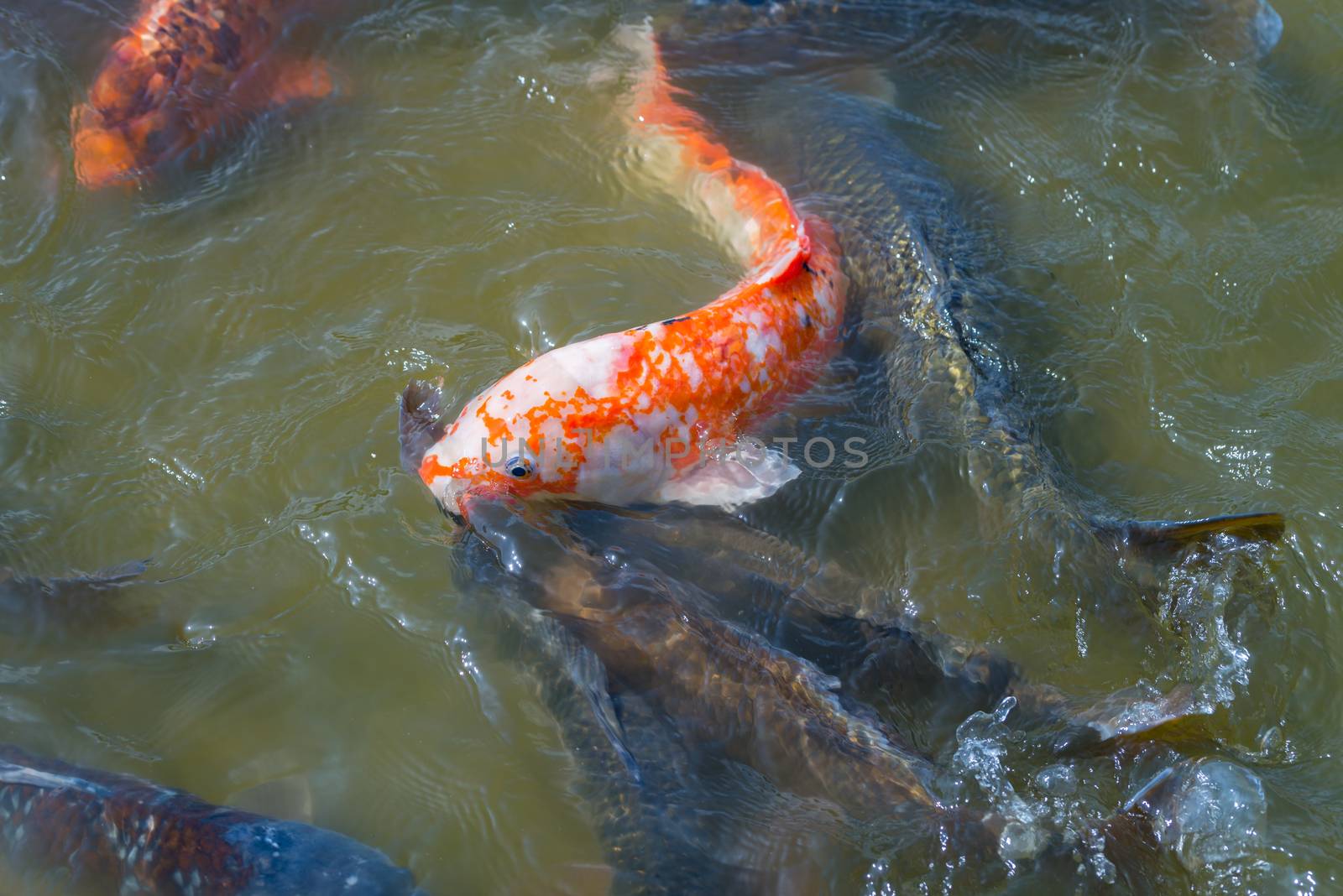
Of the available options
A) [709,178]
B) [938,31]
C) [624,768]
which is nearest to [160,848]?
[624,768]

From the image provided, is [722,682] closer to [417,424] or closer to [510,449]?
[510,449]

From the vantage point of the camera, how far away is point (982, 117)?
611 cm

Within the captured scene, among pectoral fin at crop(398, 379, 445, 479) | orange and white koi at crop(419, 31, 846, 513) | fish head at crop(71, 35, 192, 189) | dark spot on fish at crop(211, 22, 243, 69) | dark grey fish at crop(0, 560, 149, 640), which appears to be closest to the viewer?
dark grey fish at crop(0, 560, 149, 640)

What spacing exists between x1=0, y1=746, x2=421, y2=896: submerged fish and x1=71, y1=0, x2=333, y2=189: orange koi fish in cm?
320

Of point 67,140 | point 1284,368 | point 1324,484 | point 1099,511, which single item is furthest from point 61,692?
point 1284,368

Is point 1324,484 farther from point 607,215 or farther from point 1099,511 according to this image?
point 607,215

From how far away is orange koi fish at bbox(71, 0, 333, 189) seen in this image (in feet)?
17.3

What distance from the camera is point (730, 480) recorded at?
422 centimetres

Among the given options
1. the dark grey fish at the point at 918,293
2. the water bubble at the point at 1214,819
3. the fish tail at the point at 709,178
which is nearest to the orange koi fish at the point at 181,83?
the fish tail at the point at 709,178

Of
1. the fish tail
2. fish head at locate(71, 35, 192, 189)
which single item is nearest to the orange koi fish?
fish head at locate(71, 35, 192, 189)

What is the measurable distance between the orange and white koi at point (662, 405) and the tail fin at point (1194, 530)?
1.31m

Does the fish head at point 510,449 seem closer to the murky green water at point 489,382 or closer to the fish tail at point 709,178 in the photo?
the murky green water at point 489,382

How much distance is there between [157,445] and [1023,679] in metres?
3.50

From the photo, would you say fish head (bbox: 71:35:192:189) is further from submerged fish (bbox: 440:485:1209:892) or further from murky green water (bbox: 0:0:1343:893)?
submerged fish (bbox: 440:485:1209:892)
